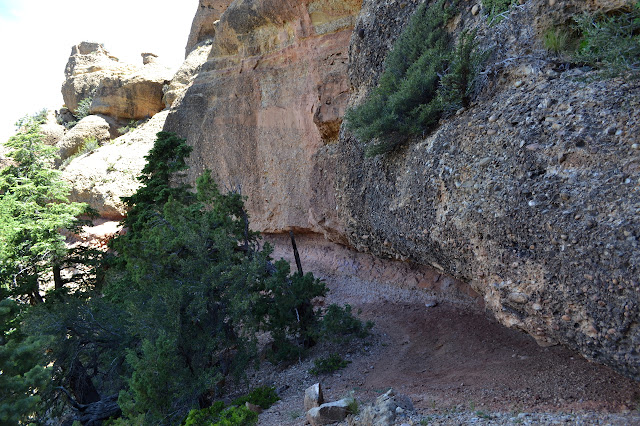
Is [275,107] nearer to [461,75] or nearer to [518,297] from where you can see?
[461,75]

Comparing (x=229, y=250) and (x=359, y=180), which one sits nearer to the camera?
(x=229, y=250)

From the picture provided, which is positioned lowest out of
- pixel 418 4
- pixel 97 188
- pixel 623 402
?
pixel 623 402

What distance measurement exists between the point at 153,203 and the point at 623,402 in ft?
43.2

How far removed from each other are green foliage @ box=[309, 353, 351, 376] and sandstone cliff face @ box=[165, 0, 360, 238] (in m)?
6.00

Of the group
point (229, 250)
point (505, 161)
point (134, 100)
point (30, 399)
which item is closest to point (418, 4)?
point (505, 161)

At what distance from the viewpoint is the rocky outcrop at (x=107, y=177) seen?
83.7 ft

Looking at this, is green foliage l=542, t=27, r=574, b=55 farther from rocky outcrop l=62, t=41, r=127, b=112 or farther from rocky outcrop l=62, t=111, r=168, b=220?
rocky outcrop l=62, t=41, r=127, b=112

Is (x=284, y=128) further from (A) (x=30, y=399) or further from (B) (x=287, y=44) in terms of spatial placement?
(A) (x=30, y=399)

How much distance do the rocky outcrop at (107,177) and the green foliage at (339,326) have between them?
16.8 metres

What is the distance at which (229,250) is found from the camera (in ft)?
34.6

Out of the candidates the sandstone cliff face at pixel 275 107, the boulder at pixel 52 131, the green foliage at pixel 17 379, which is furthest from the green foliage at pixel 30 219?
the boulder at pixel 52 131

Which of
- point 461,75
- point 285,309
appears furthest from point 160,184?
point 461,75

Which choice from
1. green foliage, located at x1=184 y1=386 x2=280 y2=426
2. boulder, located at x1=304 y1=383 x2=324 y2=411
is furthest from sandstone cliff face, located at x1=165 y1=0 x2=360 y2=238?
boulder, located at x1=304 y1=383 x2=324 y2=411

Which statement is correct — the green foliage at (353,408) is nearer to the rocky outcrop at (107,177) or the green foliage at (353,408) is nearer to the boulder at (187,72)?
the rocky outcrop at (107,177)
